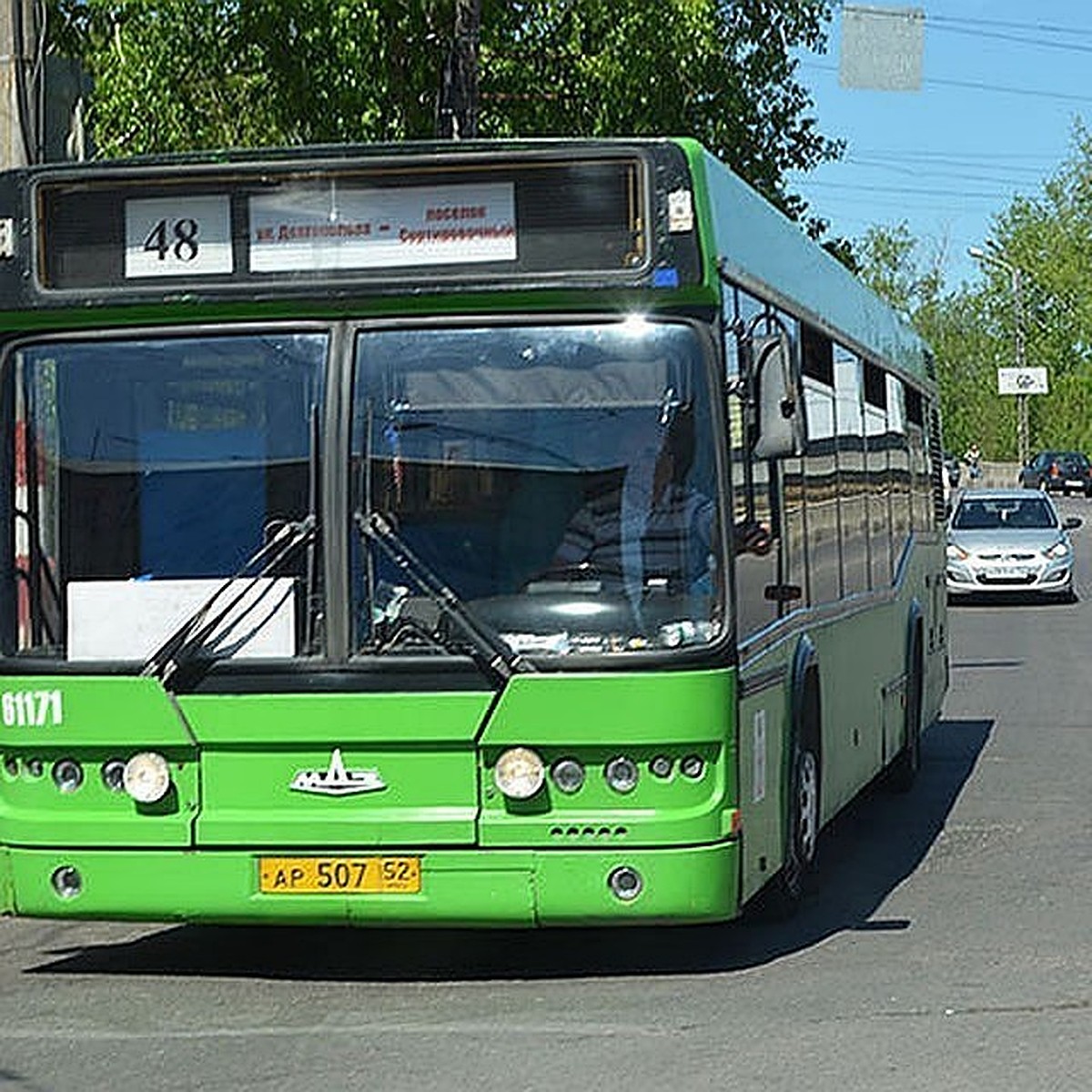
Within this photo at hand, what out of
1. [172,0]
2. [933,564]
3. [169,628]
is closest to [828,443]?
[169,628]

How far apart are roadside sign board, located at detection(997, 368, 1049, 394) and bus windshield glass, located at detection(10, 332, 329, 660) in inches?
3136

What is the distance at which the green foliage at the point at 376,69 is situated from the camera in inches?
778

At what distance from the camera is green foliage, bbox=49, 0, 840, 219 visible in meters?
19.8

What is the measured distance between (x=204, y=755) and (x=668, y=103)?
1568 cm

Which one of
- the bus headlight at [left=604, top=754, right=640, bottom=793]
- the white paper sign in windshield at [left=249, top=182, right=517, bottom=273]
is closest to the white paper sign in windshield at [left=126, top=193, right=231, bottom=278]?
the white paper sign in windshield at [left=249, top=182, right=517, bottom=273]

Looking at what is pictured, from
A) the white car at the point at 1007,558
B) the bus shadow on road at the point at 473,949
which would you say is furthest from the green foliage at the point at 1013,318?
the bus shadow on road at the point at 473,949

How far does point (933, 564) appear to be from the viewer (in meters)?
17.2

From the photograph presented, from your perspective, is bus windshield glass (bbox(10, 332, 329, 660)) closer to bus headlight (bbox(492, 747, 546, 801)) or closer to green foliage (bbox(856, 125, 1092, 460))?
bus headlight (bbox(492, 747, 546, 801))

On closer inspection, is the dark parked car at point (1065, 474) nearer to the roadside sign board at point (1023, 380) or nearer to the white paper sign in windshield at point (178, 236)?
the roadside sign board at point (1023, 380)

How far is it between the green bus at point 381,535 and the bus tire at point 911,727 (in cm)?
608

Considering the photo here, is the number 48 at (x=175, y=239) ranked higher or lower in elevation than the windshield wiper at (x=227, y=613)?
higher

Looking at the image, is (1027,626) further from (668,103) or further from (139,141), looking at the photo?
(139,141)

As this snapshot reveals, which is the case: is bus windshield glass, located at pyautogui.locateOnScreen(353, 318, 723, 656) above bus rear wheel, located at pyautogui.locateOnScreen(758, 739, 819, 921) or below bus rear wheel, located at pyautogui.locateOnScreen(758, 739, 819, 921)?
above

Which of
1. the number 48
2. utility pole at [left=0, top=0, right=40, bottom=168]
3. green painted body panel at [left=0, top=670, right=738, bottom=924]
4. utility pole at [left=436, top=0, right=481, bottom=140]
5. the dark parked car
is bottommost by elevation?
the dark parked car
